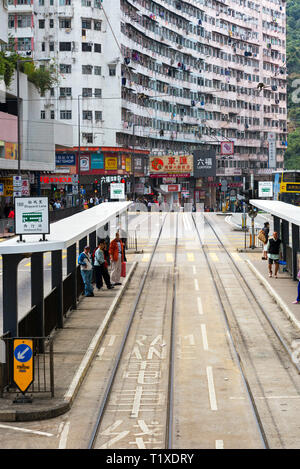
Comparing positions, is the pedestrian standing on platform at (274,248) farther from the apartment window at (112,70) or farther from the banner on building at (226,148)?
the banner on building at (226,148)

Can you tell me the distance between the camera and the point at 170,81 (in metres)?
123

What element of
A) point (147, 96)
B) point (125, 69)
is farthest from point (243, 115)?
point (125, 69)

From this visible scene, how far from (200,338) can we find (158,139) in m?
97.4

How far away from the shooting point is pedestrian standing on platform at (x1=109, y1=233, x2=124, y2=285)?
31.1m

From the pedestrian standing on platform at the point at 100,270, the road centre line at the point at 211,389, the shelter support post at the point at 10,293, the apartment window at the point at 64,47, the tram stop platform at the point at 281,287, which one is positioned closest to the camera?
the road centre line at the point at 211,389

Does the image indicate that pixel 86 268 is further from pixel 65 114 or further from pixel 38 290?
pixel 65 114

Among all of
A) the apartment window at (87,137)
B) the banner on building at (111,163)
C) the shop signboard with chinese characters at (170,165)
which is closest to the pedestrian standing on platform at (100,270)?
the banner on building at (111,163)

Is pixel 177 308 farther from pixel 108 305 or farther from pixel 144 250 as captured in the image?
pixel 144 250

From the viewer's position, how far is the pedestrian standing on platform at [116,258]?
102ft

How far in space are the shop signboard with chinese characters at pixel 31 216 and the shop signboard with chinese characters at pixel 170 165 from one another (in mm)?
94207

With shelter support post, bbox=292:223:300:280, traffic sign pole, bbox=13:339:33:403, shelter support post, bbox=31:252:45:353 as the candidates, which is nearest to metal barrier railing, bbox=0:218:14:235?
shelter support post, bbox=292:223:300:280

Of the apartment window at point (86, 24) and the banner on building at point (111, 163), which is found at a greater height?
the apartment window at point (86, 24)

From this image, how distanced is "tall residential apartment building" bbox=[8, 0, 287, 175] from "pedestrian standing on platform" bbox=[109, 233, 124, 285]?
194 ft

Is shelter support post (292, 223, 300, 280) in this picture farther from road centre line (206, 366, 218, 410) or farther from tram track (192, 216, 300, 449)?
road centre line (206, 366, 218, 410)
